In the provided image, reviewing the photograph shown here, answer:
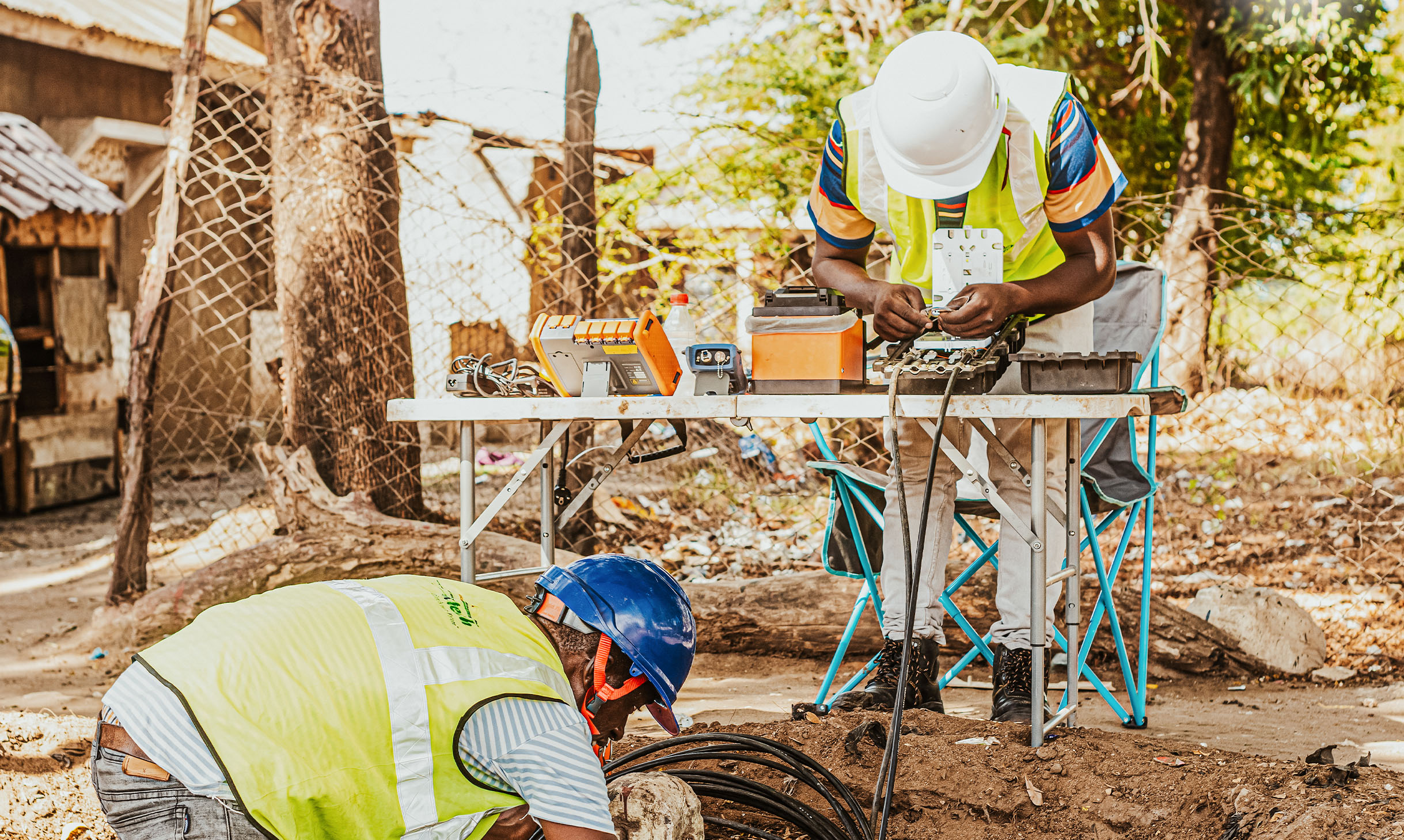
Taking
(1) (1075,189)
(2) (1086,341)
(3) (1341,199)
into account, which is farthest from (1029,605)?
(3) (1341,199)

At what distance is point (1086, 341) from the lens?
3.51m

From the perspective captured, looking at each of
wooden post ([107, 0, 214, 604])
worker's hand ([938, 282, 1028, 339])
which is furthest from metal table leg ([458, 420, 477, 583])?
wooden post ([107, 0, 214, 604])

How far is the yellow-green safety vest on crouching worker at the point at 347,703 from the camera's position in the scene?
71.6 inches

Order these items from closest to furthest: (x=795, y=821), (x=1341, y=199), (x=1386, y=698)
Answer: (x=795, y=821)
(x=1386, y=698)
(x=1341, y=199)

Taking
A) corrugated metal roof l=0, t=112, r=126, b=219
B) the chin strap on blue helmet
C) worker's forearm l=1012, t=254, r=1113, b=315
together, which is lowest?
the chin strap on blue helmet

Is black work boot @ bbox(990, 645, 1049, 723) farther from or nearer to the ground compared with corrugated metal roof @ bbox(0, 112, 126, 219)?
nearer to the ground

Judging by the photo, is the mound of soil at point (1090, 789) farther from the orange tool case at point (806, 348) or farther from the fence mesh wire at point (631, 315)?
the fence mesh wire at point (631, 315)

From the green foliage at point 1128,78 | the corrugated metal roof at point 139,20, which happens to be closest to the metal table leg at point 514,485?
the green foliage at point 1128,78

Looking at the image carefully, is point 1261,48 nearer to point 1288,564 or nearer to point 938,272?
point 1288,564

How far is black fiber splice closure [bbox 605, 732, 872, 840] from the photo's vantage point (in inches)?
107

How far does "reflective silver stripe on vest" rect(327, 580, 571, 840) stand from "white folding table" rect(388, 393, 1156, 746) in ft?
4.00

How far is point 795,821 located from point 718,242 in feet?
15.7

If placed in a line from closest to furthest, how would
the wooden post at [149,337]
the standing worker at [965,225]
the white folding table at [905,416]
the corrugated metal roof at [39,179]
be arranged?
the white folding table at [905,416]
the standing worker at [965,225]
the wooden post at [149,337]
the corrugated metal roof at [39,179]

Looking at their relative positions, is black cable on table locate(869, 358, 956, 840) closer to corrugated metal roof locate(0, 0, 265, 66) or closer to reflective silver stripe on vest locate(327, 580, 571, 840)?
reflective silver stripe on vest locate(327, 580, 571, 840)
